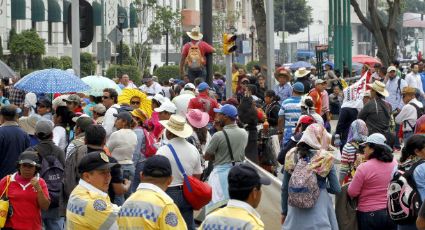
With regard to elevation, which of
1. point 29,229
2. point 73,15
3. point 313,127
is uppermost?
point 73,15

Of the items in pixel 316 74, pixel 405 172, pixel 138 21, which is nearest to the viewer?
pixel 405 172

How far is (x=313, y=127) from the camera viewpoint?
1177cm

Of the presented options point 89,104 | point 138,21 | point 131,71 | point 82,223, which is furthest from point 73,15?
point 138,21

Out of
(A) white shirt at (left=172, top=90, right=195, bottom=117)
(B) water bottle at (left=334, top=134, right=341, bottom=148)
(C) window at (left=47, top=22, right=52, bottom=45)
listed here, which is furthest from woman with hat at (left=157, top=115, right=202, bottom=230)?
(C) window at (left=47, top=22, right=52, bottom=45)

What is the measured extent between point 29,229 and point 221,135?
3072 millimetres

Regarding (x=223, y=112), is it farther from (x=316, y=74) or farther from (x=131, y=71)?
(x=131, y=71)

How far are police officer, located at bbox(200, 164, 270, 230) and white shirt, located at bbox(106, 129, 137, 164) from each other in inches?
246

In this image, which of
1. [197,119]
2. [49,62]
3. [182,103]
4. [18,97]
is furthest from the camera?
[49,62]

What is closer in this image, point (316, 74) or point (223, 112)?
point (223, 112)

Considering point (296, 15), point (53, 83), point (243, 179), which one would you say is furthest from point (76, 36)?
point (296, 15)

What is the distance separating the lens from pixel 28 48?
4838 centimetres

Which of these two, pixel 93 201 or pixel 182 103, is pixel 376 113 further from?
pixel 93 201

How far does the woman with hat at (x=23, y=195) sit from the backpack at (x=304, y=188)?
2.32m

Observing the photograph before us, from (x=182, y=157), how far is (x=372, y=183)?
1862 millimetres
